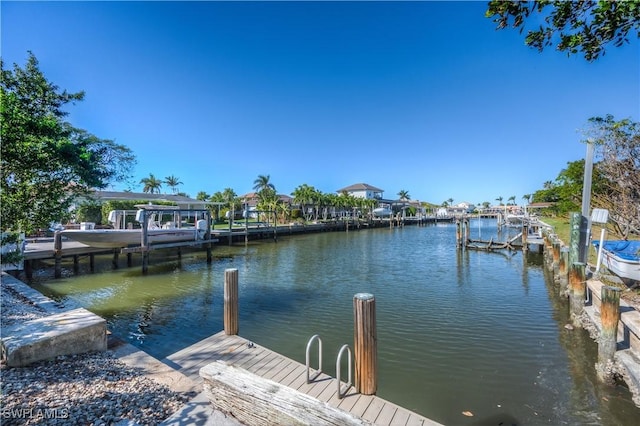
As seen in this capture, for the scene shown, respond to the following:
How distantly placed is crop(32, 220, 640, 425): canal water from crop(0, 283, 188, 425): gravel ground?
301 centimetres

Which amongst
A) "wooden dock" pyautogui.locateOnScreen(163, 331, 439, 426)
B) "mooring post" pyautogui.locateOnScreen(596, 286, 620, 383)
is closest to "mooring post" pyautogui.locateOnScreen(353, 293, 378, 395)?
"wooden dock" pyautogui.locateOnScreen(163, 331, 439, 426)

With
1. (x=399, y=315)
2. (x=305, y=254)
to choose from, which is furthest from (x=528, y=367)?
(x=305, y=254)

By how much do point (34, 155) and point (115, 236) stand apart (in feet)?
46.5

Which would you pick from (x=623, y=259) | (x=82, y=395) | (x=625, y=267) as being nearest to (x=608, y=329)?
(x=625, y=267)

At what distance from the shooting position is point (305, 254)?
2541 cm

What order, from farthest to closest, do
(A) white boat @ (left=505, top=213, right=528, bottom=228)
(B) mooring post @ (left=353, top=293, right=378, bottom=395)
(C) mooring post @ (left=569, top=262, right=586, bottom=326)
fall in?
(A) white boat @ (left=505, top=213, right=528, bottom=228) → (C) mooring post @ (left=569, top=262, right=586, bottom=326) → (B) mooring post @ (left=353, top=293, right=378, bottom=395)

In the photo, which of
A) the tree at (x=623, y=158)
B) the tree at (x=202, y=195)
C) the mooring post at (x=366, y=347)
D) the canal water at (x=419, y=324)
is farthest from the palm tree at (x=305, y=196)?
the mooring post at (x=366, y=347)

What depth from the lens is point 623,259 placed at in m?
8.98

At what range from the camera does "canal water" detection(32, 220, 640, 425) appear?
18.9 ft

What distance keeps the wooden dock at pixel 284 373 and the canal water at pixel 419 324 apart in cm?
142

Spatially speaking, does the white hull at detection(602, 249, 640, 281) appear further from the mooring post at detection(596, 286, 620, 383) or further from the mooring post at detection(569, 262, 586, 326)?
the mooring post at detection(596, 286, 620, 383)

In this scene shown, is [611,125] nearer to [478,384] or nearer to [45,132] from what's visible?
[478,384]

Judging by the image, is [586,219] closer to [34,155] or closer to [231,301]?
[231,301]

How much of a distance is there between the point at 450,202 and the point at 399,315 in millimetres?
176890
